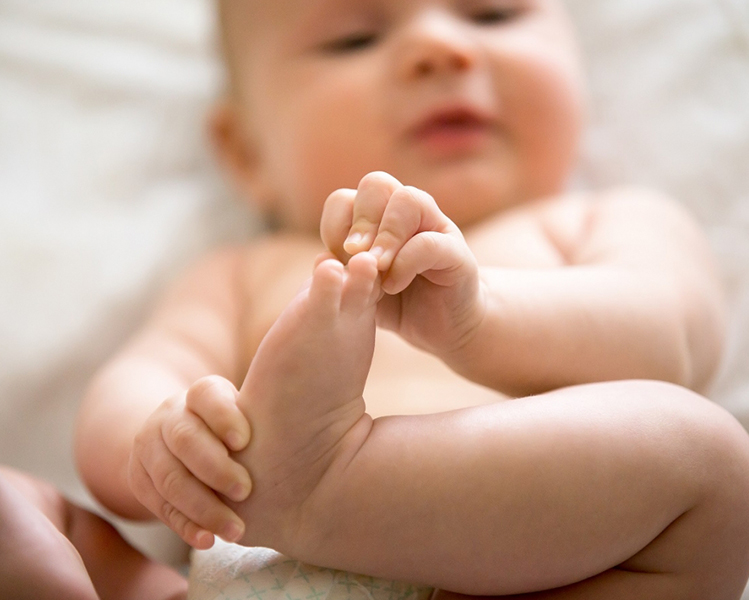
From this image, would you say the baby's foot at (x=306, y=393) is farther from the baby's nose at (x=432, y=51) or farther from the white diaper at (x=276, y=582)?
the baby's nose at (x=432, y=51)

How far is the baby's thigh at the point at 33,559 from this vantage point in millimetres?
546

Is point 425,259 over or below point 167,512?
over

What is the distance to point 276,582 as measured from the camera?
0.62 metres

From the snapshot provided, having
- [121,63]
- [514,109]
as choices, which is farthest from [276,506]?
[121,63]

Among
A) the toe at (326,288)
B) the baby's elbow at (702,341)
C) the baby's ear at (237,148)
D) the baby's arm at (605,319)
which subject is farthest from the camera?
the baby's ear at (237,148)

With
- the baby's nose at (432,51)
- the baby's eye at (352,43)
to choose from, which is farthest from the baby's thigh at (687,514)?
the baby's eye at (352,43)

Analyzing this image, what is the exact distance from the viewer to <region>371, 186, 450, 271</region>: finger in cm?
56

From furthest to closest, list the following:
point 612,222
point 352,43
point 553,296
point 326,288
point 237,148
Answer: point 237,148
point 352,43
point 612,222
point 553,296
point 326,288

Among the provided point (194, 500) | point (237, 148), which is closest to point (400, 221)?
point (194, 500)

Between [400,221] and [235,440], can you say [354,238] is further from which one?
[235,440]

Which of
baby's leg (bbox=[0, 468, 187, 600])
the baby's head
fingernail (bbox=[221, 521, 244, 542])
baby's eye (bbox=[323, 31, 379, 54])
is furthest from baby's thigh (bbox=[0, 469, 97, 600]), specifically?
baby's eye (bbox=[323, 31, 379, 54])

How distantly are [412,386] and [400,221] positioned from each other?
268mm

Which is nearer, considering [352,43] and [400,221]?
[400,221]

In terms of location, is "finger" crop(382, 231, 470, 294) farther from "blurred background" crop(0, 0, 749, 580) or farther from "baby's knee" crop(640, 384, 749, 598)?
"blurred background" crop(0, 0, 749, 580)
